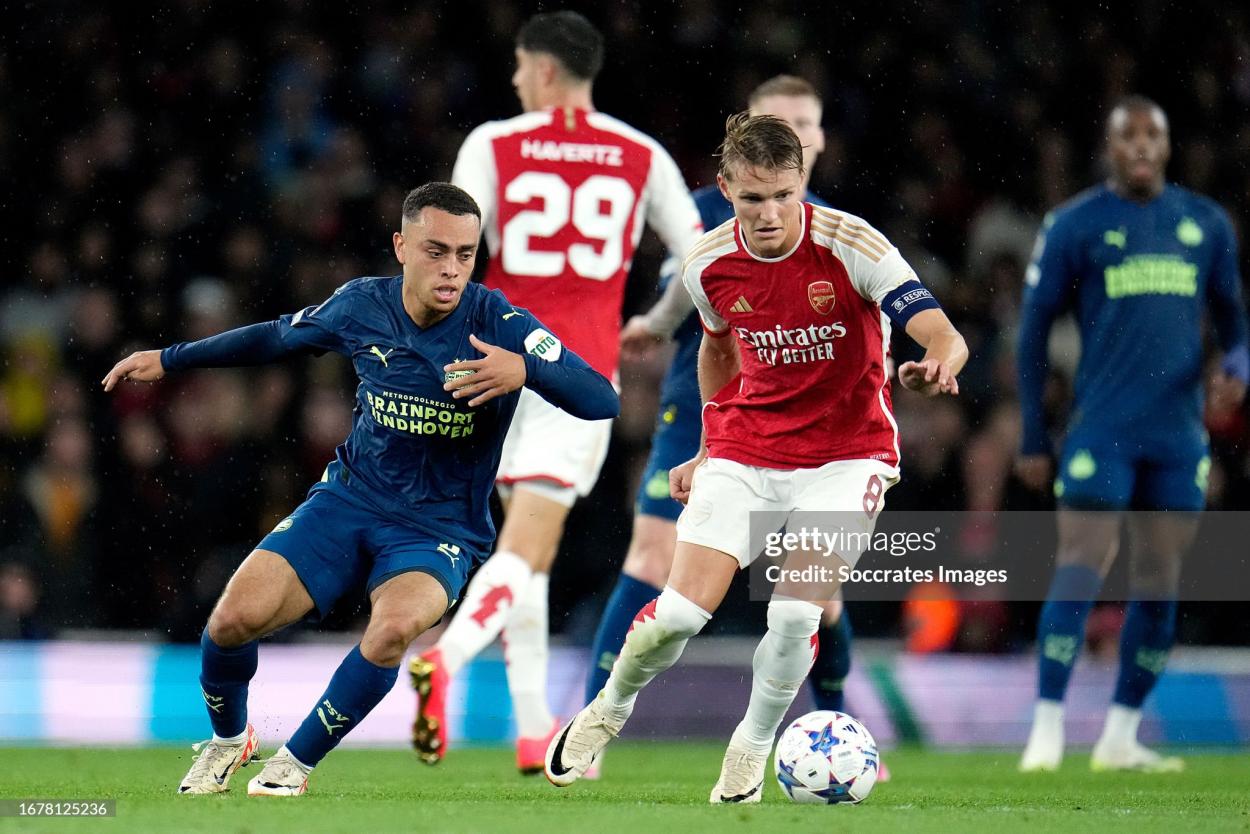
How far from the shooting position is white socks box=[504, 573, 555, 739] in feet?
22.1

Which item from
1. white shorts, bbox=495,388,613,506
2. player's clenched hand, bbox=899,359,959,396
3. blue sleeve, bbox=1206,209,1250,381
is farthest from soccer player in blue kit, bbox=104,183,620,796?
blue sleeve, bbox=1206,209,1250,381

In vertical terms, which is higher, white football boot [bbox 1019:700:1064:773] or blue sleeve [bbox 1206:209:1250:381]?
blue sleeve [bbox 1206:209:1250:381]

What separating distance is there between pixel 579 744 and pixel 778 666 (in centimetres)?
61

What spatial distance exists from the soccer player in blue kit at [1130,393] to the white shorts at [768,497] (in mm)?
2136

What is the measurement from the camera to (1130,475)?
732 cm

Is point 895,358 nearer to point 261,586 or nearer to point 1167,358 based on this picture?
point 1167,358

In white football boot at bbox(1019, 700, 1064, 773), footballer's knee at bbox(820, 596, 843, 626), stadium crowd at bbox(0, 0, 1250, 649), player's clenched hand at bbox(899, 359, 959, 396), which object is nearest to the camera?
player's clenched hand at bbox(899, 359, 959, 396)

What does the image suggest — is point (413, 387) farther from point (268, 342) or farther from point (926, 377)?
point (926, 377)

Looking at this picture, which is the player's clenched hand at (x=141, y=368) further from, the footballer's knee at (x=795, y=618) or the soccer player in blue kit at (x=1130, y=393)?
the soccer player in blue kit at (x=1130, y=393)

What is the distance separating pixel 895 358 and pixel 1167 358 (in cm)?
386

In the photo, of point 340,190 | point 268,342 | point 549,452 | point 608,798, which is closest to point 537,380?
point 268,342

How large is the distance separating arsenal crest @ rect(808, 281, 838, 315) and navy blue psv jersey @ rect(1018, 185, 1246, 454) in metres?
2.38

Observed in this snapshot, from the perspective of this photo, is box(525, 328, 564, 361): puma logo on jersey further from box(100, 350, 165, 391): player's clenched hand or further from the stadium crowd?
the stadium crowd

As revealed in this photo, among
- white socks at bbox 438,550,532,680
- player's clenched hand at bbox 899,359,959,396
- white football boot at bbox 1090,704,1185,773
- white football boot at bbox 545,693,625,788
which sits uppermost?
player's clenched hand at bbox 899,359,959,396
